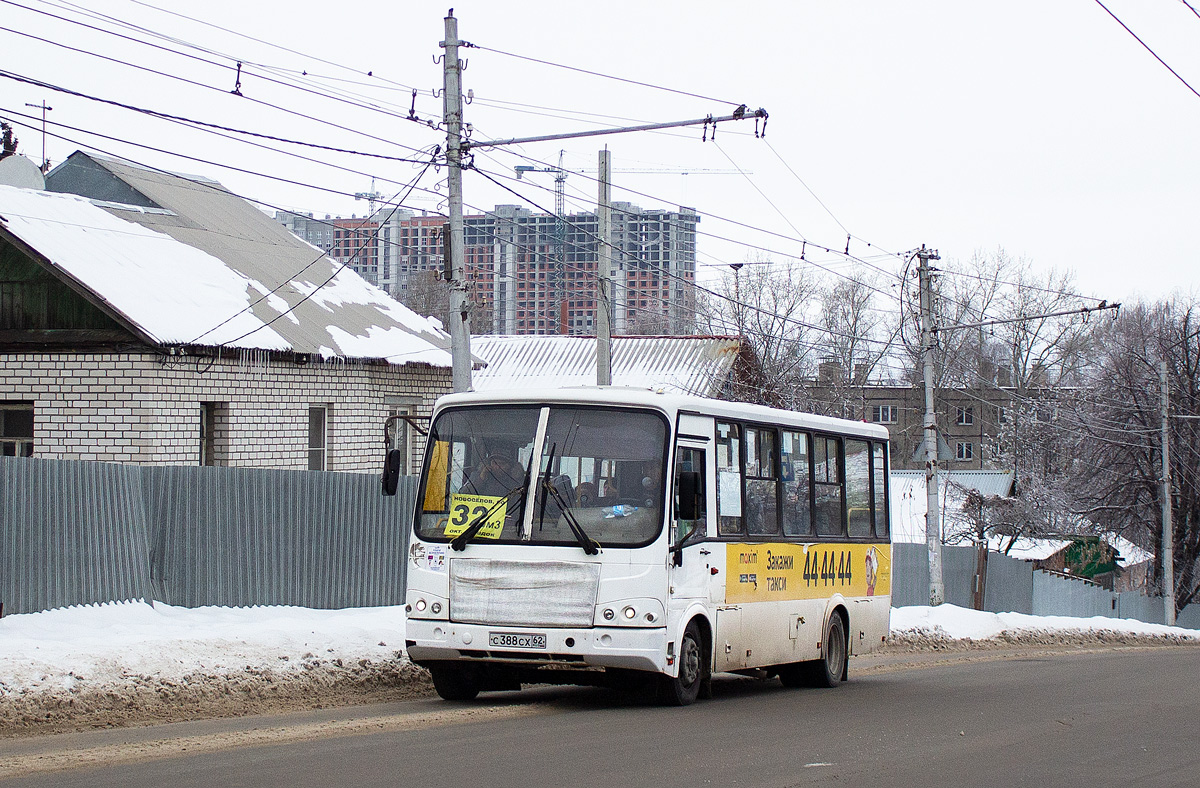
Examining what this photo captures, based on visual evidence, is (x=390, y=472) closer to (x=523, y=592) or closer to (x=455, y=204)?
(x=523, y=592)

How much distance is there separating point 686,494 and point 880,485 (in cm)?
565

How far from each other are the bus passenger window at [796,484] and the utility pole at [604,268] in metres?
7.42

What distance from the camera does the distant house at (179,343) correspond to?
18625 mm

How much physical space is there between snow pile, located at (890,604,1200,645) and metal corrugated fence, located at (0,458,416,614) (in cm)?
997

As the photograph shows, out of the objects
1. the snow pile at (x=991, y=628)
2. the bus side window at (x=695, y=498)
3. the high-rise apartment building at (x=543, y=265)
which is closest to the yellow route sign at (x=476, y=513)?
the bus side window at (x=695, y=498)

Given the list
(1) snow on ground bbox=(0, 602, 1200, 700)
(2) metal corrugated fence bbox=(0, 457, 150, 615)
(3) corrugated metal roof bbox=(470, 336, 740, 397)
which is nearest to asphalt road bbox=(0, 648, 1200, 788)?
(1) snow on ground bbox=(0, 602, 1200, 700)

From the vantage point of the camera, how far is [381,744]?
8.73m

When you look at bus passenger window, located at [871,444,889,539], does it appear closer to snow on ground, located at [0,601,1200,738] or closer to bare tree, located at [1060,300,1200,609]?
snow on ground, located at [0,601,1200,738]

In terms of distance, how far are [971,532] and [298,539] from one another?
3352 centimetres

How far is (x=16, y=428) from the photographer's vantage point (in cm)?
1934

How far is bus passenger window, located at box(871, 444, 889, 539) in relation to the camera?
51.6 ft

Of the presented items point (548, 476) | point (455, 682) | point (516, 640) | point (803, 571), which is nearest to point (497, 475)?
point (548, 476)

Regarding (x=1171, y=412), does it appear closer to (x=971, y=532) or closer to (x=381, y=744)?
(x=971, y=532)

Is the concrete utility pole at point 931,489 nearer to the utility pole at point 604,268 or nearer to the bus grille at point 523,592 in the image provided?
the utility pole at point 604,268
